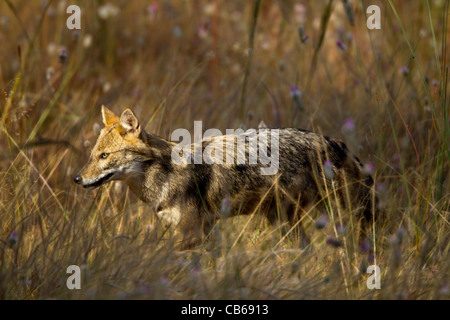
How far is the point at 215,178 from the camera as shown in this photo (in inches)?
181

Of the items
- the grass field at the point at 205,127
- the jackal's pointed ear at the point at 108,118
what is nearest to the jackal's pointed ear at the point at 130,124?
the jackal's pointed ear at the point at 108,118

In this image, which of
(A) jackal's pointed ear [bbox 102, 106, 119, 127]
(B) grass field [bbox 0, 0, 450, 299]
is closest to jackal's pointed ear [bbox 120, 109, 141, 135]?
(A) jackal's pointed ear [bbox 102, 106, 119, 127]

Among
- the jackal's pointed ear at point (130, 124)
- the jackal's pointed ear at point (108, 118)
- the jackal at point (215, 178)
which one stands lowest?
the jackal at point (215, 178)

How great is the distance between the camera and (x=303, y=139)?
4.67 m

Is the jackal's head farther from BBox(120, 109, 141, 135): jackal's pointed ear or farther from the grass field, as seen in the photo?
the grass field

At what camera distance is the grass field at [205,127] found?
3.52 m

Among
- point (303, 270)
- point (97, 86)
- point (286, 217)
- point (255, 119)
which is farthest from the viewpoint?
point (97, 86)

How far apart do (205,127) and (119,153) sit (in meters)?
1.69

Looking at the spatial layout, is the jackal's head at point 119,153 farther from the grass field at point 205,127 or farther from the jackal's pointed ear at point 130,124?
the grass field at point 205,127

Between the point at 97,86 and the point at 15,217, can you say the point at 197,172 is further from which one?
the point at 97,86

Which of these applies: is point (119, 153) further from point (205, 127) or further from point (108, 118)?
point (205, 127)

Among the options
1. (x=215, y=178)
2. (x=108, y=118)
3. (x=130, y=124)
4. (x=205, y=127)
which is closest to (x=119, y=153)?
(x=130, y=124)
